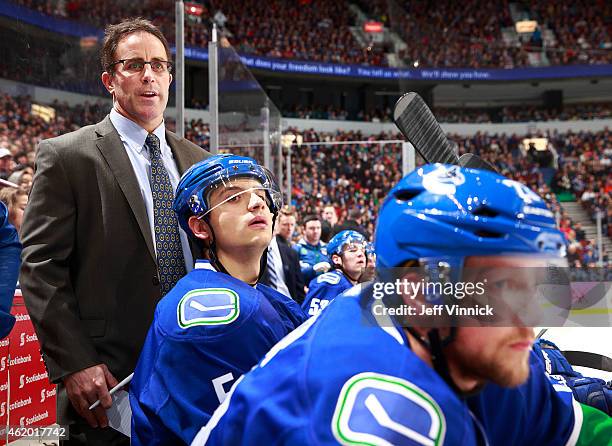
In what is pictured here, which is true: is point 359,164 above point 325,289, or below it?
above

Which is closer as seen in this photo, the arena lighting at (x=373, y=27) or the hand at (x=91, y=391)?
the hand at (x=91, y=391)

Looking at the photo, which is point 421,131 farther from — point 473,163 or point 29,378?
point 29,378

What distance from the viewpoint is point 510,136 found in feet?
48.7

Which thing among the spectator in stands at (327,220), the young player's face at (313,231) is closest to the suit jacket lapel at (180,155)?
the young player's face at (313,231)

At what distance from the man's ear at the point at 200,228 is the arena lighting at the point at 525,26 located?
18.8 meters

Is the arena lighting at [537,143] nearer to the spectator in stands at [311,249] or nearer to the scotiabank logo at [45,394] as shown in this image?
the spectator in stands at [311,249]

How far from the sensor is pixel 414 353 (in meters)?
0.75

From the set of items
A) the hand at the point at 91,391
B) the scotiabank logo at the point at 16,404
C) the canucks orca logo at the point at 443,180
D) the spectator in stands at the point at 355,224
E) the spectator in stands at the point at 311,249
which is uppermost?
the canucks orca logo at the point at 443,180

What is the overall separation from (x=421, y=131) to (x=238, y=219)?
421 millimetres

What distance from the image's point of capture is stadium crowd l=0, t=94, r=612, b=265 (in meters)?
2.43

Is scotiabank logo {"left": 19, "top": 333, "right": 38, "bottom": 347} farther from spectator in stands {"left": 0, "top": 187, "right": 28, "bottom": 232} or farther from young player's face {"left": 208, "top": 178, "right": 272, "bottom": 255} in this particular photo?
young player's face {"left": 208, "top": 178, "right": 272, "bottom": 255}

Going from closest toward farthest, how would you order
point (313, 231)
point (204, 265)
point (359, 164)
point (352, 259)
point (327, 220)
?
point (204, 265) → point (352, 259) → point (313, 231) → point (359, 164) → point (327, 220)

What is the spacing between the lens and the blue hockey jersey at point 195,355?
1136 mm

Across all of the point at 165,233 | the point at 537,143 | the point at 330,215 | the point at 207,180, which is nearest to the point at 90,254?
the point at 165,233
